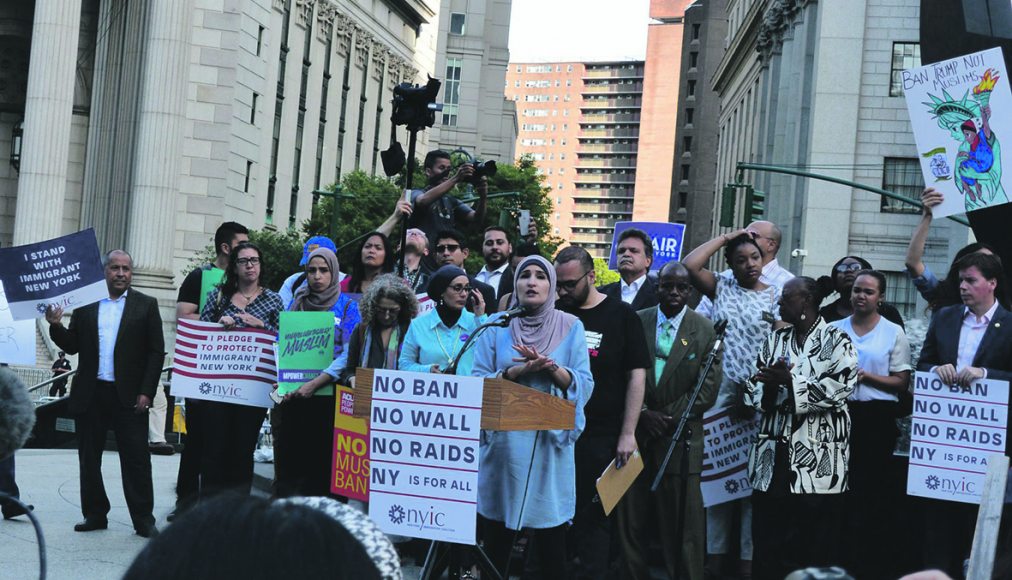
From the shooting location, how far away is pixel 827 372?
917cm

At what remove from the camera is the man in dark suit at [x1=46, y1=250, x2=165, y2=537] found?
11570mm

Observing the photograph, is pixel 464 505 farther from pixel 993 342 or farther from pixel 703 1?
pixel 703 1

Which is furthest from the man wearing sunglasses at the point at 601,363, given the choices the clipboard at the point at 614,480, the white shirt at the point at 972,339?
the white shirt at the point at 972,339

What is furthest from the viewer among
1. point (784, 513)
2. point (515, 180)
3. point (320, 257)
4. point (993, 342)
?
point (515, 180)

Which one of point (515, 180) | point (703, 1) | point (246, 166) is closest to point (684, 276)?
point (246, 166)

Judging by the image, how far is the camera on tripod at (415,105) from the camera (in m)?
11.5

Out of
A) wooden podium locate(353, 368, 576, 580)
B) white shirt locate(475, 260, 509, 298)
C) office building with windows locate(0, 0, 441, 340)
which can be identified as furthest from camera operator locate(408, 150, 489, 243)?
office building with windows locate(0, 0, 441, 340)

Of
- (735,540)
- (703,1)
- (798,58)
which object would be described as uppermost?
(703,1)

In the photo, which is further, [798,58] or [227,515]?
[798,58]

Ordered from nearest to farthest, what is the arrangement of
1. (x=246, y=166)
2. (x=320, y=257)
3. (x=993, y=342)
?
(x=993, y=342) → (x=320, y=257) → (x=246, y=166)

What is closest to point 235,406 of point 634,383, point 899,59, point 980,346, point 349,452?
point 349,452

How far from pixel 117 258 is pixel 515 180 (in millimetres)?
58992

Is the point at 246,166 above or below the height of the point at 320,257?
above

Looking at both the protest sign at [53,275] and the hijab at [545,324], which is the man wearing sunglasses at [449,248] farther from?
the hijab at [545,324]
